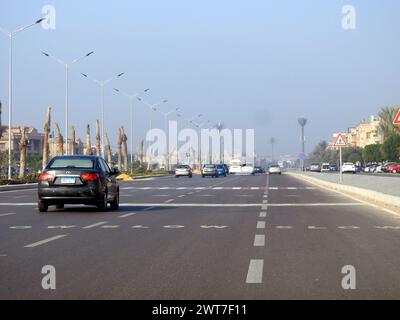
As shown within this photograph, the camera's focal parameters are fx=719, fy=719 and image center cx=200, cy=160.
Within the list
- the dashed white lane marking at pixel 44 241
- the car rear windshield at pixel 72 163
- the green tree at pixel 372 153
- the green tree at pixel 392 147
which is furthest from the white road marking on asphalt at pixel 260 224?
the green tree at pixel 372 153

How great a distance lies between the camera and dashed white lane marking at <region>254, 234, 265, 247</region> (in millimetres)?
11883

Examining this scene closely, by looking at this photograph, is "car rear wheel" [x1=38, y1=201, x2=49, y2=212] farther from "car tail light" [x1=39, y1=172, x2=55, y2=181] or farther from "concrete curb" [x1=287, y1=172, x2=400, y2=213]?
"concrete curb" [x1=287, y1=172, x2=400, y2=213]

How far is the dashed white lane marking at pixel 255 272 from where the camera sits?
823cm

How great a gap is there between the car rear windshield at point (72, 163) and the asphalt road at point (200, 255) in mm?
1703

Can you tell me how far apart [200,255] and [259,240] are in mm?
2227

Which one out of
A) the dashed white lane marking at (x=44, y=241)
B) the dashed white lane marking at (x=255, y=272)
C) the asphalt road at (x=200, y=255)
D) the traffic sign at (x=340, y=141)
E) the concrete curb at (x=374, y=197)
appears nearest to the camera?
the asphalt road at (x=200, y=255)

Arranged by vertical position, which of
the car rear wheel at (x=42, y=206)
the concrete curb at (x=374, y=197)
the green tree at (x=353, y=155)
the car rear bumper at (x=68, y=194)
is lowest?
the concrete curb at (x=374, y=197)

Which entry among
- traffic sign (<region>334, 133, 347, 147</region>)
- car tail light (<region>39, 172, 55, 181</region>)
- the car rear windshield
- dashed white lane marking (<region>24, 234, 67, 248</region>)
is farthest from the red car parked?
dashed white lane marking (<region>24, 234, 67, 248</region>)

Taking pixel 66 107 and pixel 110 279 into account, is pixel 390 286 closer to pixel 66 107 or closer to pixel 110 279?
pixel 110 279

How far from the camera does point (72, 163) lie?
20.2 m

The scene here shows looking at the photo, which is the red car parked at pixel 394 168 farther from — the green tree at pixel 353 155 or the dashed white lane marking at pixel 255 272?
the green tree at pixel 353 155

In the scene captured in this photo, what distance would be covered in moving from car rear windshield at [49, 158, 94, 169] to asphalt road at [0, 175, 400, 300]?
67.1 inches
